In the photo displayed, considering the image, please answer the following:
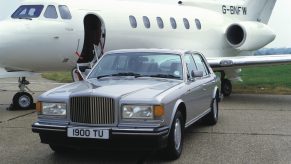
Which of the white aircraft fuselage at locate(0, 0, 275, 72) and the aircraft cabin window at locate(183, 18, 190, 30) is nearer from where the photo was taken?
the white aircraft fuselage at locate(0, 0, 275, 72)

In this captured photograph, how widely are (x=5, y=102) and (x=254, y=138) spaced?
8388mm

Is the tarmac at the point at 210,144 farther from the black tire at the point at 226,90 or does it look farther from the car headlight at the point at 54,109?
the black tire at the point at 226,90

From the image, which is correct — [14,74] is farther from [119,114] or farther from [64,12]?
[119,114]

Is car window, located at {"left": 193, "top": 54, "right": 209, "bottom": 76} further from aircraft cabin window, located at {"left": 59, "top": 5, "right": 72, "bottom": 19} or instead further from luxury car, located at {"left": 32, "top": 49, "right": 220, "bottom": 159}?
aircraft cabin window, located at {"left": 59, "top": 5, "right": 72, "bottom": 19}

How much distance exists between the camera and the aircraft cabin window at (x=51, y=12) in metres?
11.6

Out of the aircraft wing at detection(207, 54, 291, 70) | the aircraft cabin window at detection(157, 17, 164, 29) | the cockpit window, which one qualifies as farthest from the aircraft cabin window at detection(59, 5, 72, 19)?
the aircraft wing at detection(207, 54, 291, 70)

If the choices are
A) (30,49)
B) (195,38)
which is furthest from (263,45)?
(30,49)

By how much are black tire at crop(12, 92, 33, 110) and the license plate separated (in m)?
6.05

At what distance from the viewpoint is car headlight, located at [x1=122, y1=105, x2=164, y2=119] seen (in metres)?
5.47

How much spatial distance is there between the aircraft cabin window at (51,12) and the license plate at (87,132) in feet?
21.6

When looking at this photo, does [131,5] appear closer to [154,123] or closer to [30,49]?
[30,49]

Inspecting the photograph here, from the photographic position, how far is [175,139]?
5938mm

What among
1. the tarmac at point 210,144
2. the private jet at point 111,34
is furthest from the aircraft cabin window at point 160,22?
the tarmac at point 210,144

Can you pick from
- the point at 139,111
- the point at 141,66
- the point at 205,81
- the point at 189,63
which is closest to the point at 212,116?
the point at 205,81
